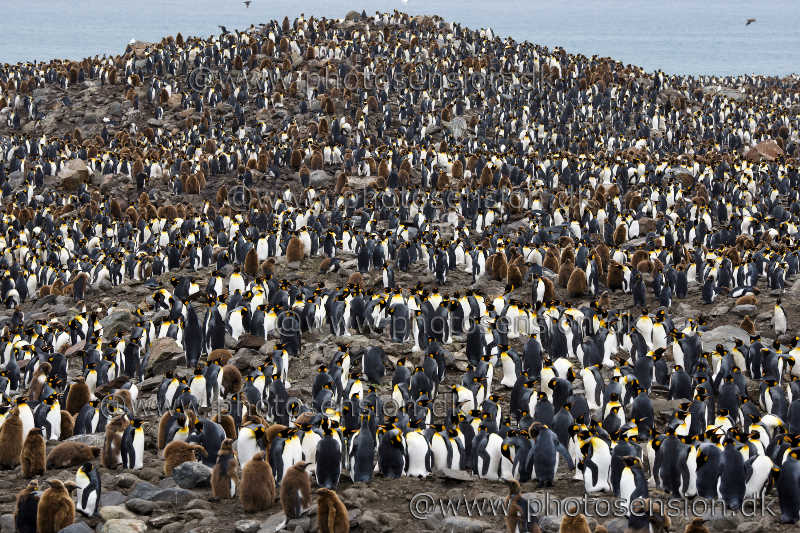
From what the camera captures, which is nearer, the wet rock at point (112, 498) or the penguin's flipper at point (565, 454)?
the wet rock at point (112, 498)

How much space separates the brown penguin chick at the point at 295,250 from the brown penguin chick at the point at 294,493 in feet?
41.0

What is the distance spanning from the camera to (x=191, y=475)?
9.36 meters

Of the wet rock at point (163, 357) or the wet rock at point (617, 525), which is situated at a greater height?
the wet rock at point (163, 357)

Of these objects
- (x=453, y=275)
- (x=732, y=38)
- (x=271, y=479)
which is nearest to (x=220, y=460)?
(x=271, y=479)

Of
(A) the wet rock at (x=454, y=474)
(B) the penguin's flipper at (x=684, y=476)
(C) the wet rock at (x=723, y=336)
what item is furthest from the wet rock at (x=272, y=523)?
(C) the wet rock at (x=723, y=336)

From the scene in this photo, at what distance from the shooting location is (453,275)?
19719 millimetres

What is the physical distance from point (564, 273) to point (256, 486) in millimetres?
10890

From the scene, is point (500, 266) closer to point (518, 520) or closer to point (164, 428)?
point (164, 428)

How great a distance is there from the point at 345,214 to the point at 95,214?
8.57 m

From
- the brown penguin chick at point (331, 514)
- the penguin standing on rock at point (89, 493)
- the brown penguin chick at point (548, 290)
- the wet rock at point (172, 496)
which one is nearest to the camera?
the brown penguin chick at point (331, 514)

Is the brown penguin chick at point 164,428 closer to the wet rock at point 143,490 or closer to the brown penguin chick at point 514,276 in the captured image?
the wet rock at point 143,490

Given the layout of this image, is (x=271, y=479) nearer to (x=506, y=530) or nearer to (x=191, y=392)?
(x=506, y=530)

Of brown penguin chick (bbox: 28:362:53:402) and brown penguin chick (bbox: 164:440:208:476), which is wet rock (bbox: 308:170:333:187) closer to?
brown penguin chick (bbox: 28:362:53:402)

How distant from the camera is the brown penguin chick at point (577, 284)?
694 inches
